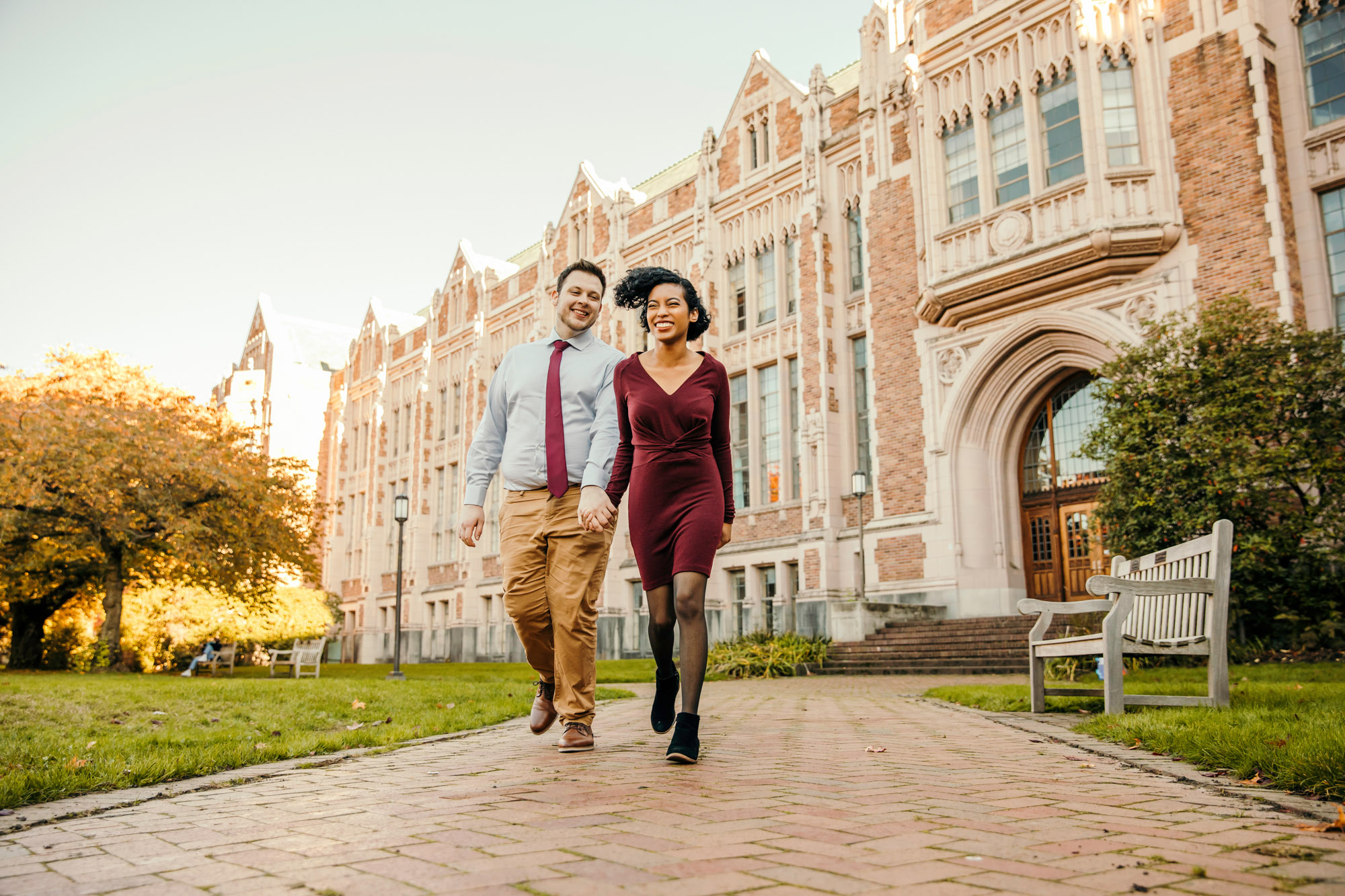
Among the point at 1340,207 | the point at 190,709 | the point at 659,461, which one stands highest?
the point at 1340,207

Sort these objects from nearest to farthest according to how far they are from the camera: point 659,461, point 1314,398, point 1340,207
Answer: point 659,461, point 1314,398, point 1340,207

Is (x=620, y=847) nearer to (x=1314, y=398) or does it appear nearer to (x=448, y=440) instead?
(x=1314, y=398)

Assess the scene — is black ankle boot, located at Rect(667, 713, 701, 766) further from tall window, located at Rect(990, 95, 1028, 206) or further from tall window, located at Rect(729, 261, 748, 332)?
tall window, located at Rect(729, 261, 748, 332)

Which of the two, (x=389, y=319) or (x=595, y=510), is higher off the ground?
(x=389, y=319)

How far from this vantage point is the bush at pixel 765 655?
16844mm

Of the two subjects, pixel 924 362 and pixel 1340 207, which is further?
pixel 924 362

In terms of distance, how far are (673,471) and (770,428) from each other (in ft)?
66.3

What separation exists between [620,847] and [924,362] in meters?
18.7

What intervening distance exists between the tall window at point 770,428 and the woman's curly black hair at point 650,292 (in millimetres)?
18789

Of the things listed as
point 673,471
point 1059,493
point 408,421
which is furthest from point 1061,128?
point 408,421

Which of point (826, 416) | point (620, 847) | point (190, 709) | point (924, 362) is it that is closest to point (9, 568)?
point (190, 709)

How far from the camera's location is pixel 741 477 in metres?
24.8

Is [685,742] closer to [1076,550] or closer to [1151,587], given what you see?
[1151,587]

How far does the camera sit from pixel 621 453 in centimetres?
468
